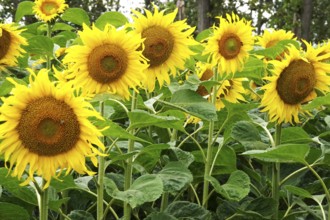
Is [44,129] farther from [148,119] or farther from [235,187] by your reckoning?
[235,187]

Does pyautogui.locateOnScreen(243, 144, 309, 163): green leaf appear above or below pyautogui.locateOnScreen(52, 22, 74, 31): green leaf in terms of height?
below

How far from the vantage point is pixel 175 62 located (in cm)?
210

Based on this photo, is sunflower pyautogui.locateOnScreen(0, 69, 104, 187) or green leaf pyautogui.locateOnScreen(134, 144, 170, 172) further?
green leaf pyautogui.locateOnScreen(134, 144, 170, 172)

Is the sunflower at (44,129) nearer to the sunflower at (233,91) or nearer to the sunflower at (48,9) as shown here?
the sunflower at (233,91)

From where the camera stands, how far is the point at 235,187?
6.38 feet

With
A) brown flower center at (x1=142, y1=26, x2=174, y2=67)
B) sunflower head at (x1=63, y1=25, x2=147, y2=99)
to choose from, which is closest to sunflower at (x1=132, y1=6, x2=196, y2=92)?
brown flower center at (x1=142, y1=26, x2=174, y2=67)

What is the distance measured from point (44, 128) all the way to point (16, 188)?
39cm

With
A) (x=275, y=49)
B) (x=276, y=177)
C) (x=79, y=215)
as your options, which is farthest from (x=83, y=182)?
(x=275, y=49)

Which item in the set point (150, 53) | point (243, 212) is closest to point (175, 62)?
point (150, 53)

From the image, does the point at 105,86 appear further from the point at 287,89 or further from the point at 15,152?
the point at 287,89

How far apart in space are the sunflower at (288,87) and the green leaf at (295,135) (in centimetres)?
5

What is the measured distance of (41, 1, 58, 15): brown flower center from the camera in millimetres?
3370

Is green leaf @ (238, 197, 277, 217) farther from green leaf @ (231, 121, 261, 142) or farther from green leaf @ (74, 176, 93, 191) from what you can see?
green leaf @ (74, 176, 93, 191)

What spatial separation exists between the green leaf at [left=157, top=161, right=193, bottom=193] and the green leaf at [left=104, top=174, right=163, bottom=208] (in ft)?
0.29
